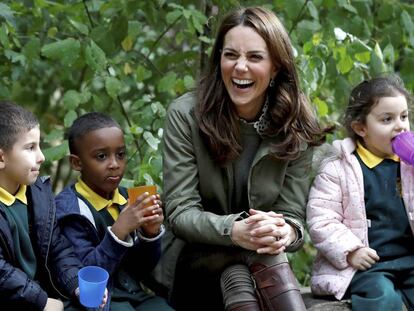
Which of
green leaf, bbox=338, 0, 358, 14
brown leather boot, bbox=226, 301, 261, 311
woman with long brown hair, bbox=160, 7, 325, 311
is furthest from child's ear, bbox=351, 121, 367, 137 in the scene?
brown leather boot, bbox=226, 301, 261, 311

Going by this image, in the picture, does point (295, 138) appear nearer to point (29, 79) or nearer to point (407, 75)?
point (407, 75)

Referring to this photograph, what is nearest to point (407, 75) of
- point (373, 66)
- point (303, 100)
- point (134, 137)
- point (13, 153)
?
point (373, 66)

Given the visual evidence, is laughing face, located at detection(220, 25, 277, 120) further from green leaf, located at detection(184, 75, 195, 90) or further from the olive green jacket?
green leaf, located at detection(184, 75, 195, 90)

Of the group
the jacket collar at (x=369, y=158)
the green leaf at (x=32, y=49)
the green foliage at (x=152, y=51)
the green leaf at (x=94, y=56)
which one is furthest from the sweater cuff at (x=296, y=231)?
the green leaf at (x=32, y=49)

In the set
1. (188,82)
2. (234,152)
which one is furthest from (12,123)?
(188,82)

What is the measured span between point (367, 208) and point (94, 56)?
1588mm

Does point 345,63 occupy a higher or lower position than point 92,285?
higher

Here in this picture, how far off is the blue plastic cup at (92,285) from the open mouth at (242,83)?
3.28 ft

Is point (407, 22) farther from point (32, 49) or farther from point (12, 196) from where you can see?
point (12, 196)

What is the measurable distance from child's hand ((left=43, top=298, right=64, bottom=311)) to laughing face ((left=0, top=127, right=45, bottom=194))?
446 mm

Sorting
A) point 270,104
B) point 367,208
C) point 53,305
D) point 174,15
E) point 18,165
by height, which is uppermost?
point 174,15

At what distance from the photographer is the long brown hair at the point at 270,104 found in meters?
3.21

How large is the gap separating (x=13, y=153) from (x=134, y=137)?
3.94 ft

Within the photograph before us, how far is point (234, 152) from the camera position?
323 centimetres
